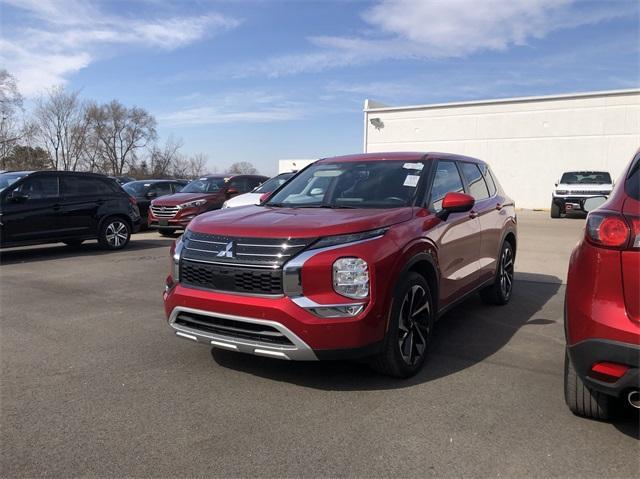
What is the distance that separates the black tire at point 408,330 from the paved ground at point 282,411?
140 millimetres

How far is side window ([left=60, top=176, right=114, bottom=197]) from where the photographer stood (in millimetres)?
10211

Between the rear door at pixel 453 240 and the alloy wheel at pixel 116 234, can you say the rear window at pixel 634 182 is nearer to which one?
the rear door at pixel 453 240

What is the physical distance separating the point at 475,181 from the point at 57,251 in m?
8.82

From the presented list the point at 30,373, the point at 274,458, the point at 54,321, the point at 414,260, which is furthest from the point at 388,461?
the point at 54,321

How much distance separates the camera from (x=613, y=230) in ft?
8.86

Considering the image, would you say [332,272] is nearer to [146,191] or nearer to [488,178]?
[488,178]

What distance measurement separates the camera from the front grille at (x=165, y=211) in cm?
1324

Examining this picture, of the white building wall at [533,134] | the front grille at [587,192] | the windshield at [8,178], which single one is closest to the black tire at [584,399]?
the windshield at [8,178]

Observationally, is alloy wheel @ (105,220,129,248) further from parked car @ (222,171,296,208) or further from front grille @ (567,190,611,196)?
front grille @ (567,190,611,196)

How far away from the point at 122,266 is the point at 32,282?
161 cm

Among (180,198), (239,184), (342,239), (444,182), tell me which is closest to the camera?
(342,239)

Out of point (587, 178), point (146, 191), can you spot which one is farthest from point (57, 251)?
point (587, 178)

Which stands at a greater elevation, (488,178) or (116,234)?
(488,178)

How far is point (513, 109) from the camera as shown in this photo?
94.4ft
